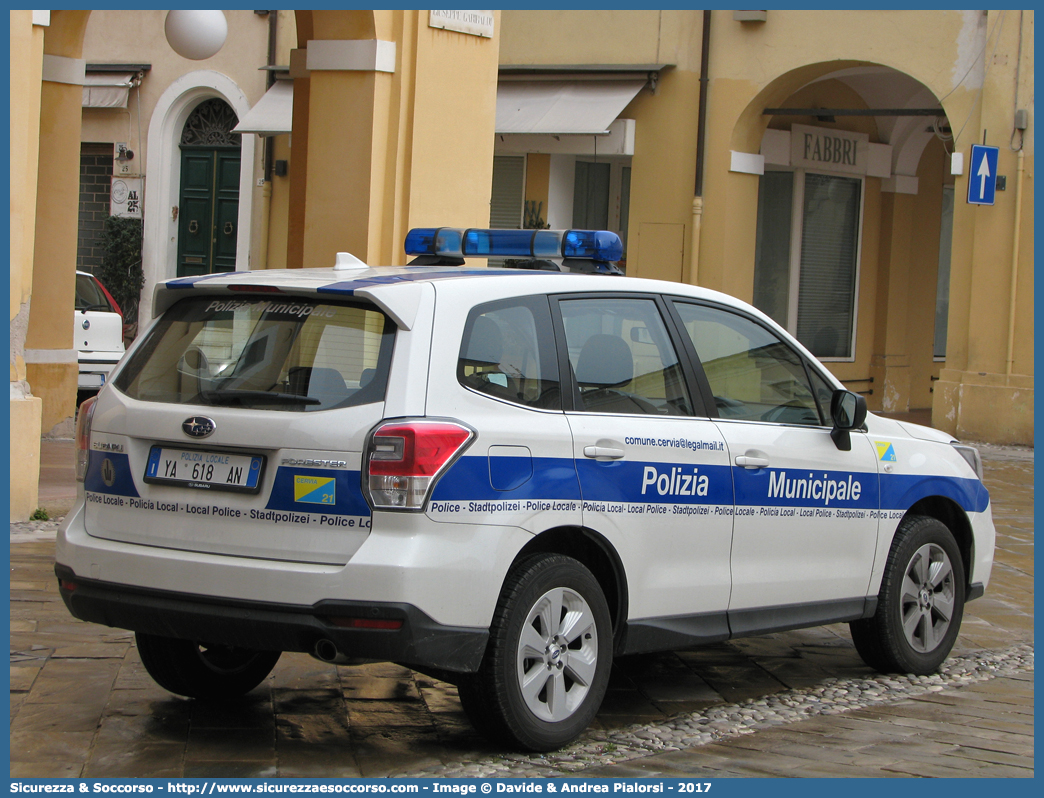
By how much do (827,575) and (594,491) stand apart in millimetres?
1490

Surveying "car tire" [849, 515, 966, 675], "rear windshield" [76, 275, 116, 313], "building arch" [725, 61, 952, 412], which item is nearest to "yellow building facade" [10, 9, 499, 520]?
"rear windshield" [76, 275, 116, 313]

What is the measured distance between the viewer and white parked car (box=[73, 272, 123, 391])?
14898 mm

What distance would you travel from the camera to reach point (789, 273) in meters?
20.0

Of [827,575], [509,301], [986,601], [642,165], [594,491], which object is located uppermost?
[642,165]

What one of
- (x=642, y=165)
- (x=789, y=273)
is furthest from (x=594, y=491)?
(x=789, y=273)

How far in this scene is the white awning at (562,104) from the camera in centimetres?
1753

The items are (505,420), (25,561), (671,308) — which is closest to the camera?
(505,420)

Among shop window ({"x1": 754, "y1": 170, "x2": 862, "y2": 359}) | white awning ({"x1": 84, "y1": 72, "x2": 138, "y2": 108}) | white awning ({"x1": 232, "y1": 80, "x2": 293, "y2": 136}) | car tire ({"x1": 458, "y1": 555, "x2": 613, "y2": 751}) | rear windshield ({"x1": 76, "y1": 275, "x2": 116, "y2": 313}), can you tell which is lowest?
car tire ({"x1": 458, "y1": 555, "x2": 613, "y2": 751})

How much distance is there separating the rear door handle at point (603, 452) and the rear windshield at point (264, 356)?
0.82 meters

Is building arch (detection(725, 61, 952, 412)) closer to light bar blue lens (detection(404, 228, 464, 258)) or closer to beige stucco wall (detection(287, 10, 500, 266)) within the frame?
beige stucco wall (detection(287, 10, 500, 266))

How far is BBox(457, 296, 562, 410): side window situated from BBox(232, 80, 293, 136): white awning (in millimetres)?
13964

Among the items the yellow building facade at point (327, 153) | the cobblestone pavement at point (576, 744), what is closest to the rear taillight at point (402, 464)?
the cobblestone pavement at point (576, 744)

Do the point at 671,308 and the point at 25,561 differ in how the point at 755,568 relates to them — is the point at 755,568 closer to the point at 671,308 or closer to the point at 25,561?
the point at 671,308

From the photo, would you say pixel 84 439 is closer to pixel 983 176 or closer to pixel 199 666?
pixel 199 666
